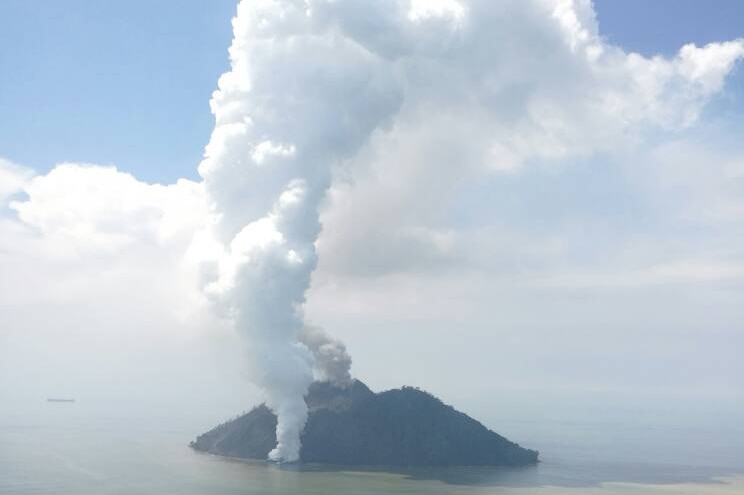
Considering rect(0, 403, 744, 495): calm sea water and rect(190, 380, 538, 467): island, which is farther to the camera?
rect(190, 380, 538, 467): island

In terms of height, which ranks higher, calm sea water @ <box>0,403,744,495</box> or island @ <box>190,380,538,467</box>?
island @ <box>190,380,538,467</box>

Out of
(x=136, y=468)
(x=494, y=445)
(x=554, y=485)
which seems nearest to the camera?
(x=554, y=485)

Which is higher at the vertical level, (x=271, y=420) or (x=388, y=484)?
(x=271, y=420)

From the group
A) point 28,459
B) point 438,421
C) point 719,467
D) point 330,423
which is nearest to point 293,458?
point 330,423

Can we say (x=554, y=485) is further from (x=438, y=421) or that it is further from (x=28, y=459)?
(x=28, y=459)

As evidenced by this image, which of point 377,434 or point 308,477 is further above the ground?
point 377,434

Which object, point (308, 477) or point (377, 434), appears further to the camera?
point (377, 434)

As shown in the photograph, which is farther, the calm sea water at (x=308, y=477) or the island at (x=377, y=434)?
the island at (x=377, y=434)

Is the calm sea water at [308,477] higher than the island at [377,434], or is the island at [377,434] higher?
the island at [377,434]
